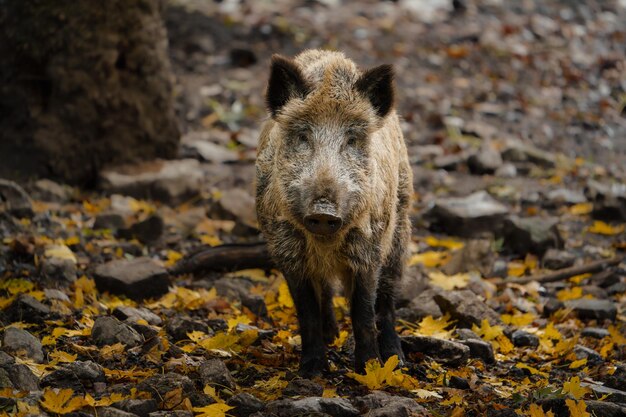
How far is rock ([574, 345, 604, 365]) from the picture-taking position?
598 cm

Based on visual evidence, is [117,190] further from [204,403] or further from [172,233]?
[204,403]

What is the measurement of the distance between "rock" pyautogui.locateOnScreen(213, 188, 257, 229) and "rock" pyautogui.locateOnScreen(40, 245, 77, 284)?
2.05 m

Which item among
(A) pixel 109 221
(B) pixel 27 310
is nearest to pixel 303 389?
(B) pixel 27 310

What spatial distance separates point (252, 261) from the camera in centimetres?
760

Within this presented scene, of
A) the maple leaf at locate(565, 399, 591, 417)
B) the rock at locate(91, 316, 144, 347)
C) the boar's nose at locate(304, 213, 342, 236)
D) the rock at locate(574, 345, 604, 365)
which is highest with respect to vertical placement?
the boar's nose at locate(304, 213, 342, 236)

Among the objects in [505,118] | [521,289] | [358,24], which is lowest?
[521,289]

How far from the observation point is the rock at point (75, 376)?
15.1 ft

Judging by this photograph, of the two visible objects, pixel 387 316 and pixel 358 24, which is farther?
pixel 358 24

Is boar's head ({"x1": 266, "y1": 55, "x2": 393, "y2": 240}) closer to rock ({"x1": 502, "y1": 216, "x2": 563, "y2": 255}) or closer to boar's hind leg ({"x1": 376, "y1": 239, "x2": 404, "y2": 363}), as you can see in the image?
boar's hind leg ({"x1": 376, "y1": 239, "x2": 404, "y2": 363})

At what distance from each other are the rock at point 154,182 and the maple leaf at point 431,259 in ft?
8.57

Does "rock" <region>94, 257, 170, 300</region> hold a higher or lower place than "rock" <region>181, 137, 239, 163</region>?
lower

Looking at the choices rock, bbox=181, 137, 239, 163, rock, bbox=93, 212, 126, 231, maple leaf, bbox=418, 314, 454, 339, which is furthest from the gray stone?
rock, bbox=181, 137, 239, 163

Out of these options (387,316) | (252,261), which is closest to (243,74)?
(252,261)

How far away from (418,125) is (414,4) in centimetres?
538
